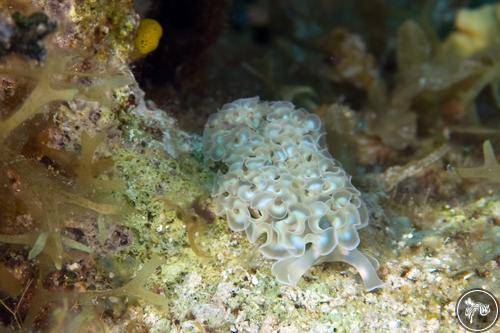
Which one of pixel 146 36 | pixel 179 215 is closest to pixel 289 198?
pixel 179 215

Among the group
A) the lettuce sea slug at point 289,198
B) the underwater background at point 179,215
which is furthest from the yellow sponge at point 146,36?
the lettuce sea slug at point 289,198

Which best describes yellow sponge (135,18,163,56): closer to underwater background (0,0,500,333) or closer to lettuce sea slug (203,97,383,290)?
underwater background (0,0,500,333)

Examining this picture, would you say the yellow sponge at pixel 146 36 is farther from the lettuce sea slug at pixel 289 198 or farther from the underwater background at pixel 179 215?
the lettuce sea slug at pixel 289 198

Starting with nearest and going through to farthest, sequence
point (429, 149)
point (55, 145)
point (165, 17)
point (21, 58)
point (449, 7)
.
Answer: point (21, 58) → point (55, 145) → point (165, 17) → point (429, 149) → point (449, 7)

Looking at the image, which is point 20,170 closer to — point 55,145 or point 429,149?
point 55,145

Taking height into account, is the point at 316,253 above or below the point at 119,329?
above

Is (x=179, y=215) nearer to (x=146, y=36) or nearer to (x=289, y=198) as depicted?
(x=289, y=198)

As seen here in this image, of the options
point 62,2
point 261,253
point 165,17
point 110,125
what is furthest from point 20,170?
point 165,17

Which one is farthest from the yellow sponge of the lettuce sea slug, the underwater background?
the lettuce sea slug
